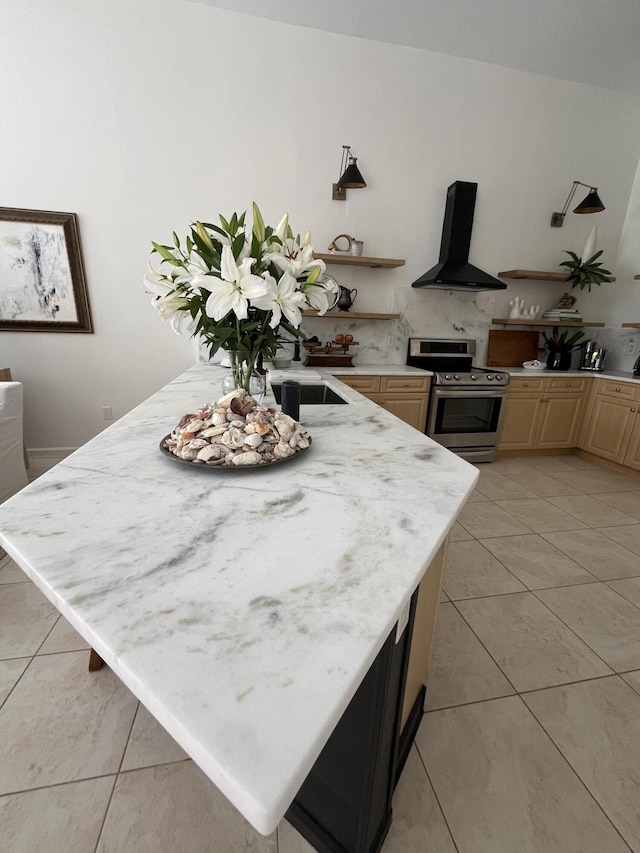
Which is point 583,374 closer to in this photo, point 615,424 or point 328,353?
point 615,424

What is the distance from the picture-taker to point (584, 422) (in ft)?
12.8

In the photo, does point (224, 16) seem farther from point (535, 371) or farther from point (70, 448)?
point (535, 371)

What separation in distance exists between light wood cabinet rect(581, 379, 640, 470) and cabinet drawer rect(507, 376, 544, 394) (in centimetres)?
59

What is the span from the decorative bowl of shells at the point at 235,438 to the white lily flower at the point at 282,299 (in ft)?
0.84

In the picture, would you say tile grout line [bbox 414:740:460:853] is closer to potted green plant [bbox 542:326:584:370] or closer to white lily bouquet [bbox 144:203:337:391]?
white lily bouquet [bbox 144:203:337:391]

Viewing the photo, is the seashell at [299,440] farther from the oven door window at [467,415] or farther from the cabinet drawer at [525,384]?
the cabinet drawer at [525,384]

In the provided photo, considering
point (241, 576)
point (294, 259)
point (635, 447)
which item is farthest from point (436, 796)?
point (635, 447)

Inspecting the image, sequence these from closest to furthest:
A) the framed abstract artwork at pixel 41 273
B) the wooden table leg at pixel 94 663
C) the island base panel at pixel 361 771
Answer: the island base panel at pixel 361 771 → the wooden table leg at pixel 94 663 → the framed abstract artwork at pixel 41 273

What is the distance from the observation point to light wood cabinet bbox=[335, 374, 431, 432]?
11.1ft

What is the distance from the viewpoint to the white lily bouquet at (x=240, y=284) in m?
0.92

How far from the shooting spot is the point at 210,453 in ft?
2.98

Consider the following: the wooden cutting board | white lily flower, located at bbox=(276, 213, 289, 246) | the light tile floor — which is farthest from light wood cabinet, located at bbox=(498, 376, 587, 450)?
white lily flower, located at bbox=(276, 213, 289, 246)

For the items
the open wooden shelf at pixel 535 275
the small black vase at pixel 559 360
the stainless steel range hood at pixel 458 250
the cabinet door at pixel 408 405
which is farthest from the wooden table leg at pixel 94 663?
the small black vase at pixel 559 360

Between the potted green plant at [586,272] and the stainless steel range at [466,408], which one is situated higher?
the potted green plant at [586,272]
